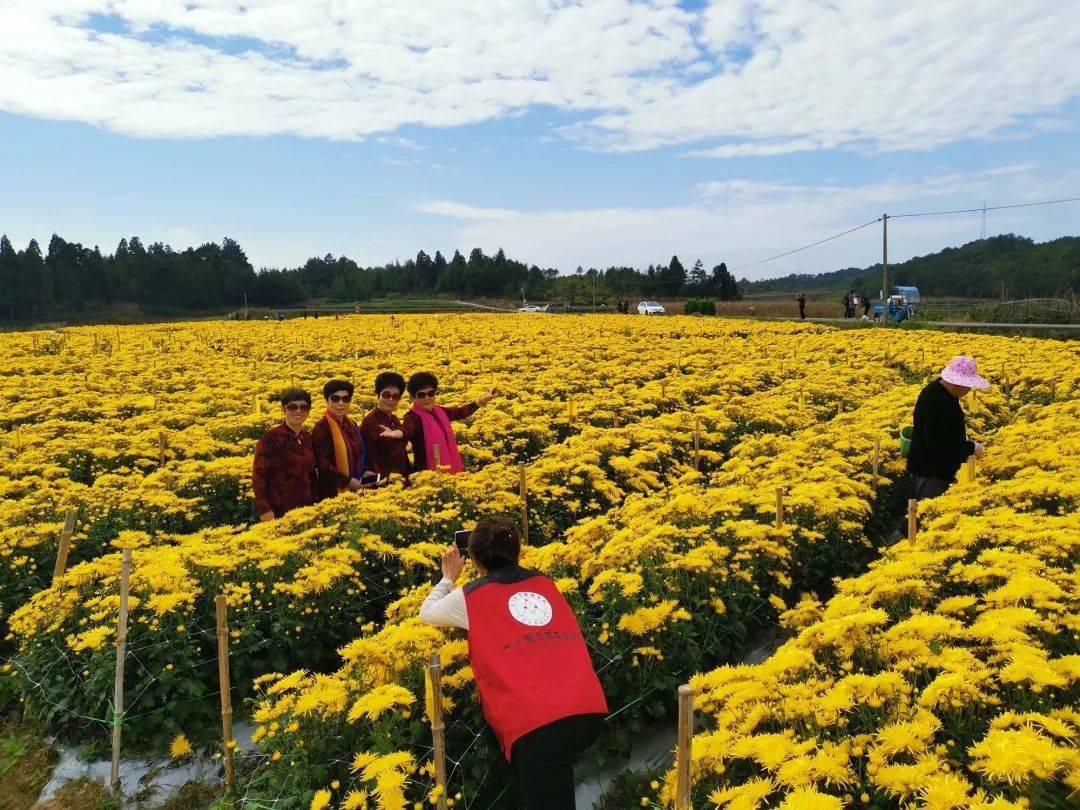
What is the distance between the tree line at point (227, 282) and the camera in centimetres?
7525

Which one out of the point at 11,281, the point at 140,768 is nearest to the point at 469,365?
the point at 140,768

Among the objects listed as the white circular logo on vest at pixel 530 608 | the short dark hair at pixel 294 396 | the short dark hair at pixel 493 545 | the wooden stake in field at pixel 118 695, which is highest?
the short dark hair at pixel 294 396

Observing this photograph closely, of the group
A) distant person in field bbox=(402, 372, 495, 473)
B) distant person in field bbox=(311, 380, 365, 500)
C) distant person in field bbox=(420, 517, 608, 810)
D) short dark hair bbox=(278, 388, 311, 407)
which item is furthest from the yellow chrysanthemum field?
short dark hair bbox=(278, 388, 311, 407)

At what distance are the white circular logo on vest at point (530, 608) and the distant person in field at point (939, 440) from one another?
183 inches

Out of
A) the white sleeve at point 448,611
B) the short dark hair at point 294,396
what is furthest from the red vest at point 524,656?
the short dark hair at point 294,396

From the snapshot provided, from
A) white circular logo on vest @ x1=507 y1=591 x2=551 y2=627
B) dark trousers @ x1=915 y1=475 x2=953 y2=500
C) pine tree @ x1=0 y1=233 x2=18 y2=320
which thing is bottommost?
dark trousers @ x1=915 y1=475 x2=953 y2=500

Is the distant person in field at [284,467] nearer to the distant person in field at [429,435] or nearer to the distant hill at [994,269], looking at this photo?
the distant person in field at [429,435]

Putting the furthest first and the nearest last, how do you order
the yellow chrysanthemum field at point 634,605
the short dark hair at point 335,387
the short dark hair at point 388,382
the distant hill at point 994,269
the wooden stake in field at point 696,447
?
the distant hill at point 994,269 → the wooden stake in field at point 696,447 → the short dark hair at point 388,382 → the short dark hair at point 335,387 → the yellow chrysanthemum field at point 634,605

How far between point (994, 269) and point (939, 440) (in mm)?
115300

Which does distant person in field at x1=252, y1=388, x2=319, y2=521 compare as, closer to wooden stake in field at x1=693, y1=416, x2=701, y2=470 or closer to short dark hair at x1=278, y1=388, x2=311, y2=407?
short dark hair at x1=278, y1=388, x2=311, y2=407

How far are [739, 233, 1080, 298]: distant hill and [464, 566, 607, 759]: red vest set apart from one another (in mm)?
86529

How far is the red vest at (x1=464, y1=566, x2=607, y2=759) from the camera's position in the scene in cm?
294

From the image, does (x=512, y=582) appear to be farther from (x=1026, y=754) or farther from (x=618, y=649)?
(x=1026, y=754)

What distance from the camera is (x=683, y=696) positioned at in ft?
8.14
